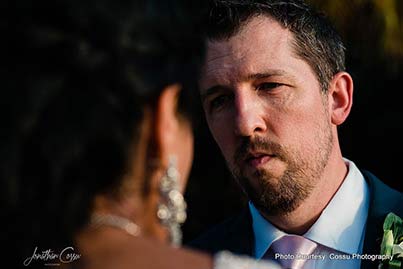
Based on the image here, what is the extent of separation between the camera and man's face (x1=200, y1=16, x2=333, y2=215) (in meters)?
2.88

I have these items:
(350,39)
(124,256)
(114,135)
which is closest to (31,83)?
(114,135)

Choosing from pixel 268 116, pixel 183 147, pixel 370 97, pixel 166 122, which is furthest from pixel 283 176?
pixel 370 97

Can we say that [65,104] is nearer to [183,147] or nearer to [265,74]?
[183,147]

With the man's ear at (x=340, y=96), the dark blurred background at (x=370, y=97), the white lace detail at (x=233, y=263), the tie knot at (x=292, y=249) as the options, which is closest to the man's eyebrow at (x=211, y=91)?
the man's ear at (x=340, y=96)

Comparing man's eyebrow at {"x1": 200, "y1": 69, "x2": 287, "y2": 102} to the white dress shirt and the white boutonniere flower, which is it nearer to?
the white dress shirt

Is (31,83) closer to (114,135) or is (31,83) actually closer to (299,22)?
(114,135)

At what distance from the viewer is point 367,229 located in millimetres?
2787

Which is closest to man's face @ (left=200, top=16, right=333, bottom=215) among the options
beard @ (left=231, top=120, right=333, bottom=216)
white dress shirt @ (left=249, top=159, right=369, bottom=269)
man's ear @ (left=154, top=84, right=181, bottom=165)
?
beard @ (left=231, top=120, right=333, bottom=216)

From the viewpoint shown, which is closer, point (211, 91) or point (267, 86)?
point (267, 86)

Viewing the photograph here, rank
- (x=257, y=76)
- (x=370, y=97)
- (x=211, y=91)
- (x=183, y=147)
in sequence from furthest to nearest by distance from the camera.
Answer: (x=370, y=97) → (x=211, y=91) → (x=257, y=76) → (x=183, y=147)

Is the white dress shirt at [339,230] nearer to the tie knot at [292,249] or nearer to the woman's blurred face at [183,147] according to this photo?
the tie knot at [292,249]

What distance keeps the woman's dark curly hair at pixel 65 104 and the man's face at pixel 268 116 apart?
1458 mm

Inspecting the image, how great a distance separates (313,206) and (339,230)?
7.2 inches

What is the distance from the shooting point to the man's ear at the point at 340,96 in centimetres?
311
